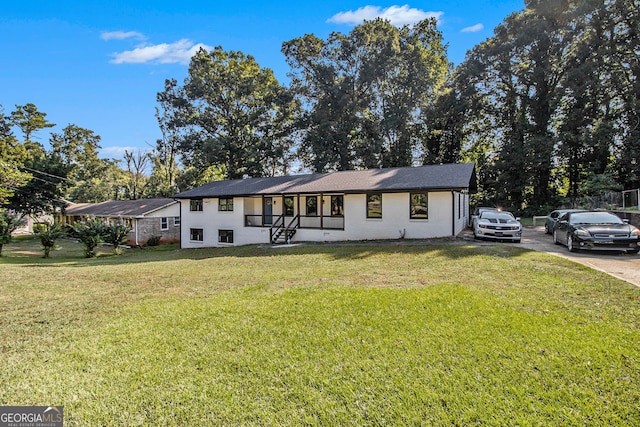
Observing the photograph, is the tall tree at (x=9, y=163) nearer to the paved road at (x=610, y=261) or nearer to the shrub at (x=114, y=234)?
the shrub at (x=114, y=234)

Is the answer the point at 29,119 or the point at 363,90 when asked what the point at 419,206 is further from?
the point at 29,119

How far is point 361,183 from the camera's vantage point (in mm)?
17828

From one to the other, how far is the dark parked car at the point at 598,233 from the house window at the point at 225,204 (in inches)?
705

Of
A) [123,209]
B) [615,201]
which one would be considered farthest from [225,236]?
[615,201]

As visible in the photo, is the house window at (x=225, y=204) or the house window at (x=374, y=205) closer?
the house window at (x=374, y=205)

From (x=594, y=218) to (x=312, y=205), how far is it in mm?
13403

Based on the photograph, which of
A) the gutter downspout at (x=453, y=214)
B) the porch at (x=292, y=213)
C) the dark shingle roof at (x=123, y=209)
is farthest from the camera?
the dark shingle roof at (x=123, y=209)

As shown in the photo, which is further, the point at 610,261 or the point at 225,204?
the point at 225,204

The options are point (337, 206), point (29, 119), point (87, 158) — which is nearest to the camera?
point (337, 206)

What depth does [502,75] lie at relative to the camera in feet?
101

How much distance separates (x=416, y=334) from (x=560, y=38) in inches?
1382

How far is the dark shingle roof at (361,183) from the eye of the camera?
15539 mm

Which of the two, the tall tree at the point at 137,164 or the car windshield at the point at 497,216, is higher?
the tall tree at the point at 137,164
